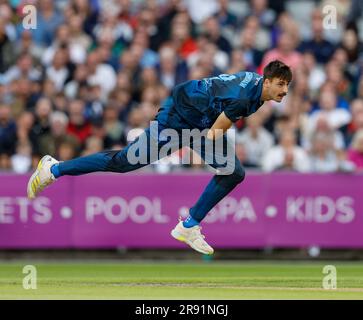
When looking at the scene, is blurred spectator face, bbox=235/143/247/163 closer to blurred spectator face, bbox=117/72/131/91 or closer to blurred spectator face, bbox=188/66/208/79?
blurred spectator face, bbox=188/66/208/79

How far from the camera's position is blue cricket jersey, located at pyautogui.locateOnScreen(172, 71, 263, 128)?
495 inches

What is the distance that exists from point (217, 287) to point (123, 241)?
468 centimetres

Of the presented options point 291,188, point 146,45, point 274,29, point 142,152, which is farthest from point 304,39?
point 142,152

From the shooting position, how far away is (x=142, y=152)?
43.1 feet

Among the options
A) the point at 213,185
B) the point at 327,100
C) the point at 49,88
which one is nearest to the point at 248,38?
the point at 327,100

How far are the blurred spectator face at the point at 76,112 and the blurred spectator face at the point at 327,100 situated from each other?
3878mm

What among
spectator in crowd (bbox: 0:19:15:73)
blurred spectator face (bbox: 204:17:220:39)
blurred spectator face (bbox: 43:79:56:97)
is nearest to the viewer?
blurred spectator face (bbox: 43:79:56:97)

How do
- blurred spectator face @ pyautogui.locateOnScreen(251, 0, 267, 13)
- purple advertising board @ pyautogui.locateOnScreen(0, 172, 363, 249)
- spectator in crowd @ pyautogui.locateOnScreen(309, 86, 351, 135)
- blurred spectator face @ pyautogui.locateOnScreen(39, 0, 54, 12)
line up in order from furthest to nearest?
blurred spectator face @ pyautogui.locateOnScreen(251, 0, 267, 13)
blurred spectator face @ pyautogui.locateOnScreen(39, 0, 54, 12)
spectator in crowd @ pyautogui.locateOnScreen(309, 86, 351, 135)
purple advertising board @ pyautogui.locateOnScreen(0, 172, 363, 249)

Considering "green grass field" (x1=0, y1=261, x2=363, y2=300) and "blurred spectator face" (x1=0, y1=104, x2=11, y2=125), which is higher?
"blurred spectator face" (x1=0, y1=104, x2=11, y2=125)

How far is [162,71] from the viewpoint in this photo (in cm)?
1980

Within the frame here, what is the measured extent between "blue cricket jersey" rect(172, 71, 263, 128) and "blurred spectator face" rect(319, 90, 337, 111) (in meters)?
6.25

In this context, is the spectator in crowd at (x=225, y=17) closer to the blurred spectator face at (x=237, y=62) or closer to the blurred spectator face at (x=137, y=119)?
the blurred spectator face at (x=237, y=62)

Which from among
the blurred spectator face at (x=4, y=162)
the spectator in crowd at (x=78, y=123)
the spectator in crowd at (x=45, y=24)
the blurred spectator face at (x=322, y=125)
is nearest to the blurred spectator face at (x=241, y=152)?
the blurred spectator face at (x=322, y=125)

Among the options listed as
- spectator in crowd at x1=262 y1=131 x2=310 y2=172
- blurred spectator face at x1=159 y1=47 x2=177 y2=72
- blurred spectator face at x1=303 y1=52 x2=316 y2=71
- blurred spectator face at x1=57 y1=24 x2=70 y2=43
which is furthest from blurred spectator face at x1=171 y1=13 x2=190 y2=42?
spectator in crowd at x1=262 y1=131 x2=310 y2=172
